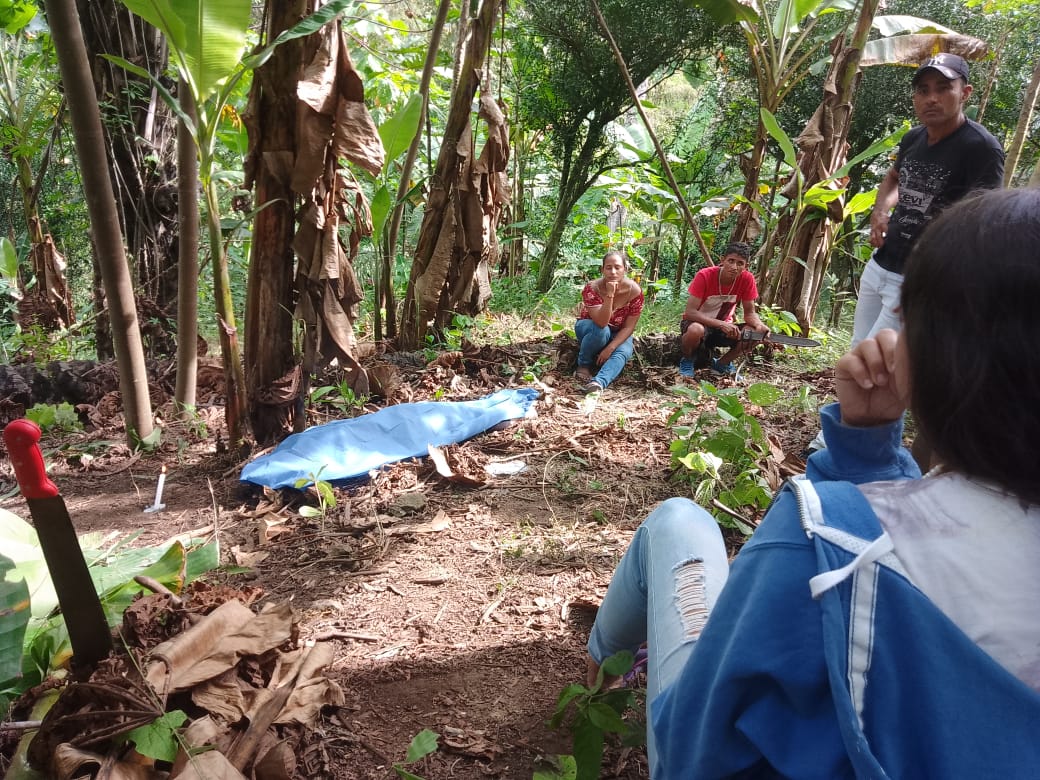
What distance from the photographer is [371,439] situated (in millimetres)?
2955

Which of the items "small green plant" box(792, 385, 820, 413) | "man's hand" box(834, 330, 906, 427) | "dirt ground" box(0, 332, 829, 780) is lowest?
"dirt ground" box(0, 332, 829, 780)

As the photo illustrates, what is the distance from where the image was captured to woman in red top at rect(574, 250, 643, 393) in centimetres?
428

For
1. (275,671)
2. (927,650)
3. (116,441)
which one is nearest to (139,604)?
(275,671)

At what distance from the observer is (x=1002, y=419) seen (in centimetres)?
55

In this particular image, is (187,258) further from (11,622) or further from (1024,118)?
(1024,118)

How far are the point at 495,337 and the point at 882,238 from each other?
9.49 feet

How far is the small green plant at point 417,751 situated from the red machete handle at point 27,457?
2.80 ft

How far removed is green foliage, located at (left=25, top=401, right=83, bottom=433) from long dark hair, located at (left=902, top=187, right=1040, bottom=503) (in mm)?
4040

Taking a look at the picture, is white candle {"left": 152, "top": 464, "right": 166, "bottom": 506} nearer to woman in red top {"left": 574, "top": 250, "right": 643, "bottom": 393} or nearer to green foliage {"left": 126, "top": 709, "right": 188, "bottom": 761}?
green foliage {"left": 126, "top": 709, "right": 188, "bottom": 761}

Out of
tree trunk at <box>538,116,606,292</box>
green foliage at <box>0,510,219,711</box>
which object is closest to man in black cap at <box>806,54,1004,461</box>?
green foliage at <box>0,510,219,711</box>

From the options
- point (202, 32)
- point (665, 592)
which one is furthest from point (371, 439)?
point (665, 592)

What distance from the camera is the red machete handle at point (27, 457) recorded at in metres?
0.93

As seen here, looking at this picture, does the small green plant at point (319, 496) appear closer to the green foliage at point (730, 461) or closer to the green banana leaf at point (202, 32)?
the green foliage at point (730, 461)

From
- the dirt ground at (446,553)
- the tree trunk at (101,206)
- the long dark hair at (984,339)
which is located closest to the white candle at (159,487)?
the dirt ground at (446,553)
